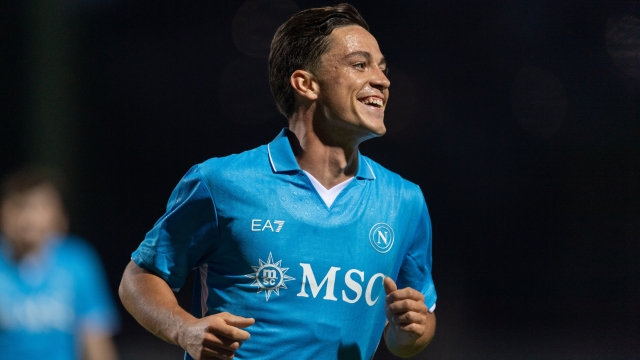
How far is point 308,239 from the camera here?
1.88 meters

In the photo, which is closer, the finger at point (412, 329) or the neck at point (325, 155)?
the finger at point (412, 329)

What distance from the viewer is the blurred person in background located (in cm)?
308

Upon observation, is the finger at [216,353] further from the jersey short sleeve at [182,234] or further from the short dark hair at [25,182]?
the short dark hair at [25,182]

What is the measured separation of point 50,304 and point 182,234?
1.63 metres

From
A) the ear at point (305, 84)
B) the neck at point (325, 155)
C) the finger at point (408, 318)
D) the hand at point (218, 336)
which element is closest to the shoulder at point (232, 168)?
the neck at point (325, 155)

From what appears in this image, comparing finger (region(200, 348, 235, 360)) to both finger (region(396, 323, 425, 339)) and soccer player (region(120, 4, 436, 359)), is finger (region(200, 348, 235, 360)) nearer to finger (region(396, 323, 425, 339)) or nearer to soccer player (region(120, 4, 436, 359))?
soccer player (region(120, 4, 436, 359))

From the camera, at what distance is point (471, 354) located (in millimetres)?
5227

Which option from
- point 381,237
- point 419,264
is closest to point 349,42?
point 381,237

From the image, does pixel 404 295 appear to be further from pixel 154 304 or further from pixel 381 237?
pixel 154 304

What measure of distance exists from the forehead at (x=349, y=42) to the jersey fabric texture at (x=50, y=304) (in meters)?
1.84

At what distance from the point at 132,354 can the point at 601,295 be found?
357 cm

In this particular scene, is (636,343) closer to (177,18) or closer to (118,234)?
(118,234)

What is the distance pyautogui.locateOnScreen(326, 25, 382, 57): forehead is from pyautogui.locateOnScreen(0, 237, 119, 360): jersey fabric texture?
6.03ft

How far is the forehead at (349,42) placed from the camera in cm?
206
